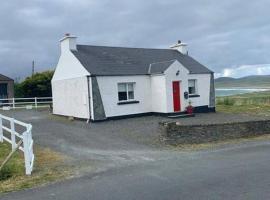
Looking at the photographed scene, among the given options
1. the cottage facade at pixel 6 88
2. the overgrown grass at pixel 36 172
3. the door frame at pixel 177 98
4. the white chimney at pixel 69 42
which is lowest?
the overgrown grass at pixel 36 172

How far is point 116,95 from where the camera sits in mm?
25297

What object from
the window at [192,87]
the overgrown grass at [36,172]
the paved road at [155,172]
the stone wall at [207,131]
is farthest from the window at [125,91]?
the overgrown grass at [36,172]

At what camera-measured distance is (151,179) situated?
29.6 feet

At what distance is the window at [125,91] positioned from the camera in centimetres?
2578

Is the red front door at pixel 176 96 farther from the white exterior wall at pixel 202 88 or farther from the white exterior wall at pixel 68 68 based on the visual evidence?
the white exterior wall at pixel 68 68

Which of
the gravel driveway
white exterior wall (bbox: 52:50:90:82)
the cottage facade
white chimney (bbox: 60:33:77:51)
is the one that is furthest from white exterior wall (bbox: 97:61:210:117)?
the cottage facade

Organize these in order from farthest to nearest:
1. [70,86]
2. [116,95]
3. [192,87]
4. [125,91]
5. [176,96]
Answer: [192,87] < [70,86] < [176,96] < [125,91] < [116,95]

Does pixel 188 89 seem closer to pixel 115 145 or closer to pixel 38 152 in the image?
pixel 115 145

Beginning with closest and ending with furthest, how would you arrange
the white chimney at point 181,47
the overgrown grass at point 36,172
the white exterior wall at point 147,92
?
the overgrown grass at point 36,172, the white exterior wall at point 147,92, the white chimney at point 181,47

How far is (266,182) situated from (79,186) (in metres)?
3.92

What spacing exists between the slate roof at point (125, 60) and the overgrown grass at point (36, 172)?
12.3 m

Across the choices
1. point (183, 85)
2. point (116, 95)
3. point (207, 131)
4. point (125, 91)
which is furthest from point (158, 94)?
point (207, 131)

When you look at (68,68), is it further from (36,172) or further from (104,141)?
(36,172)

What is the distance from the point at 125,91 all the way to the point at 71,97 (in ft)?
12.8
